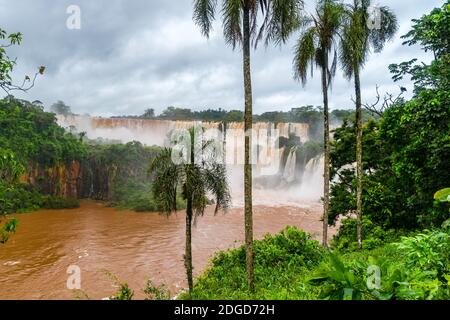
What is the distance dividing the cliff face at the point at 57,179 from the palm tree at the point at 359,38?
3265cm

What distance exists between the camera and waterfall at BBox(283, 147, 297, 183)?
40.3 meters

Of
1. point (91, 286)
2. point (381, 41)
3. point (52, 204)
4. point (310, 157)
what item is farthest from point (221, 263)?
point (310, 157)

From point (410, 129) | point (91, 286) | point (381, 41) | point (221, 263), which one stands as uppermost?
point (381, 41)

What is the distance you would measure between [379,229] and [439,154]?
4.62 metres

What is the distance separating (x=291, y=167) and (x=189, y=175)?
3301 cm

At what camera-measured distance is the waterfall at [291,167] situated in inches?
1586

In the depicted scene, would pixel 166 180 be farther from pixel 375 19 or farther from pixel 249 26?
pixel 375 19

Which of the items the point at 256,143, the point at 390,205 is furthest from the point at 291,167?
the point at 390,205

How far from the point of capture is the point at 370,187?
1397cm

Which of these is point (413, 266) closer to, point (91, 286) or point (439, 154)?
point (439, 154)

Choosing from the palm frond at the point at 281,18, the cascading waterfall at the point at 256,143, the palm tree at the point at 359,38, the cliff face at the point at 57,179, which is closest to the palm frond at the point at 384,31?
the palm tree at the point at 359,38

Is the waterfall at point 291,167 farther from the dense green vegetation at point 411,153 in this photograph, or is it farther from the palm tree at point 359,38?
the palm tree at point 359,38

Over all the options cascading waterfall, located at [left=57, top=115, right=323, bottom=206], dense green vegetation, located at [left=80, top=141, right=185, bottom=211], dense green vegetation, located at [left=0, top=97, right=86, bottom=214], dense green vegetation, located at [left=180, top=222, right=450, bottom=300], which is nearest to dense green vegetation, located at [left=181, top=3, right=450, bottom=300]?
dense green vegetation, located at [left=180, top=222, right=450, bottom=300]
